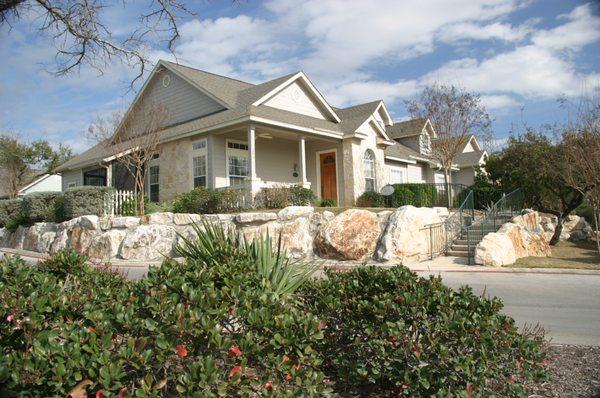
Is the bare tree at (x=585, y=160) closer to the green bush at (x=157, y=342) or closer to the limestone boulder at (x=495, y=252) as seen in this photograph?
the limestone boulder at (x=495, y=252)

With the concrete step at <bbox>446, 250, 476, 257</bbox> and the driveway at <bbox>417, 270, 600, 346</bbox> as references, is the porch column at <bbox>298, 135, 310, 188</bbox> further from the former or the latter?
the driveway at <bbox>417, 270, 600, 346</bbox>

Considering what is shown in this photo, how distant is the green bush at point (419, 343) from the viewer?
322cm

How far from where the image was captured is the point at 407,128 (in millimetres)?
31562

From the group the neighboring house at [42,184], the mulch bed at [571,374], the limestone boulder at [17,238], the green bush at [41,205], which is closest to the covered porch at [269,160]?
the green bush at [41,205]

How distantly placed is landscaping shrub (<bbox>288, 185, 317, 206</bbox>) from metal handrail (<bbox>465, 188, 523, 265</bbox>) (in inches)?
235

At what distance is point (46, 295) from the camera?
3342 mm

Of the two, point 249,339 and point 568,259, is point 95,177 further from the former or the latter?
point 249,339

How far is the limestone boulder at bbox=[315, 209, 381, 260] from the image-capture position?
47.1ft


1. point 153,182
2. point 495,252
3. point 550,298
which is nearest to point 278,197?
point 153,182

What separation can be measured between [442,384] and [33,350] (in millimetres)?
2531

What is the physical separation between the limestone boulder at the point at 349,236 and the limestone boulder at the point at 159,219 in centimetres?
506

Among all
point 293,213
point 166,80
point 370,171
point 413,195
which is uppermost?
point 166,80

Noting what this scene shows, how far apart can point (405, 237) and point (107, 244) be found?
962 centimetres

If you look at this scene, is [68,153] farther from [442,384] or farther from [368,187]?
[442,384]
